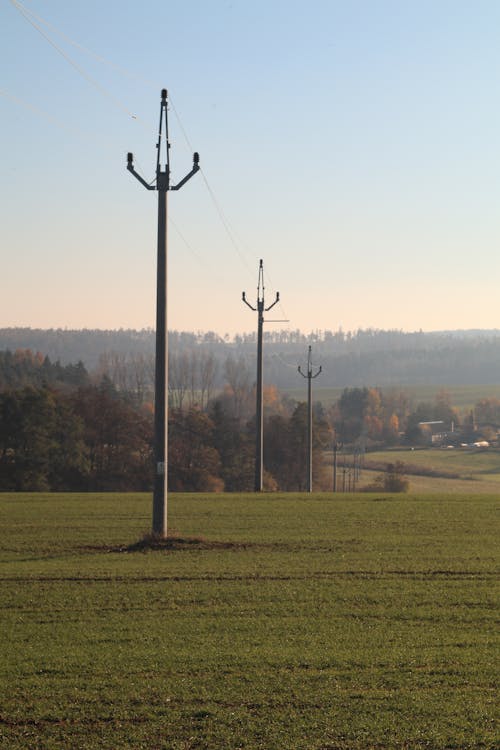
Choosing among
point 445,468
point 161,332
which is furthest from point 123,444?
point 161,332

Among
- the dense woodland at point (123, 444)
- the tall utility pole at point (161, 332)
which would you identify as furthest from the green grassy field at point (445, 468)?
the tall utility pole at point (161, 332)

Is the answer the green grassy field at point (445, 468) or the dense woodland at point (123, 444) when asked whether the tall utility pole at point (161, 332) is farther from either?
the green grassy field at point (445, 468)

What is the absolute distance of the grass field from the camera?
973 centimetres

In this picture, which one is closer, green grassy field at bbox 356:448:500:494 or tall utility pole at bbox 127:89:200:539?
tall utility pole at bbox 127:89:200:539

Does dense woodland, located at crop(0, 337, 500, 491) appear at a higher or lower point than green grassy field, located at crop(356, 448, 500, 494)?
higher

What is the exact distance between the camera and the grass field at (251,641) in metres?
9.73

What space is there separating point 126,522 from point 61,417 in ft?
137

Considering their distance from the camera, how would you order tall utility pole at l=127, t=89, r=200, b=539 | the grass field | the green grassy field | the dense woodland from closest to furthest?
the grass field, tall utility pole at l=127, t=89, r=200, b=539, the dense woodland, the green grassy field

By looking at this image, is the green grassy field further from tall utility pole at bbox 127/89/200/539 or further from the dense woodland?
tall utility pole at bbox 127/89/200/539

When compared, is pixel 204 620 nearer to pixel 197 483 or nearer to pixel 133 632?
pixel 133 632

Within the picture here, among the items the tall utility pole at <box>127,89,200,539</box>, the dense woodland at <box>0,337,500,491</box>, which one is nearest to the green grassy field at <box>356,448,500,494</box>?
the dense woodland at <box>0,337,500,491</box>

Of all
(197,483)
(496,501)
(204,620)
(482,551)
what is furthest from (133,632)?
(197,483)

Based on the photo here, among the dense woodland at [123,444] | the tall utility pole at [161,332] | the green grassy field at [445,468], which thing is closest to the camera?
the tall utility pole at [161,332]

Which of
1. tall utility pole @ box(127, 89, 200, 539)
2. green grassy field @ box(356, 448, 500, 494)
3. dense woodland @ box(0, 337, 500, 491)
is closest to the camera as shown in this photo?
tall utility pole @ box(127, 89, 200, 539)
